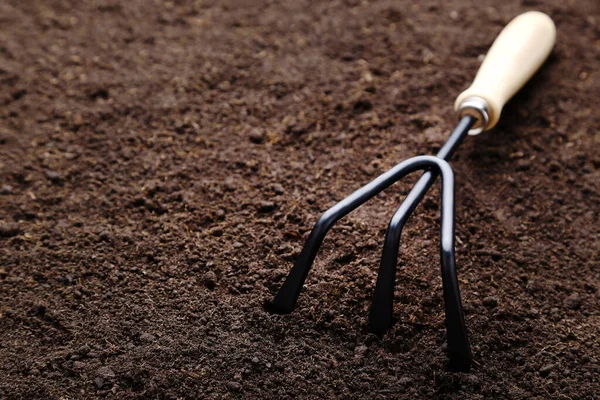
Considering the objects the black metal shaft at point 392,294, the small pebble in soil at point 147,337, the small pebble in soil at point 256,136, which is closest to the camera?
the black metal shaft at point 392,294

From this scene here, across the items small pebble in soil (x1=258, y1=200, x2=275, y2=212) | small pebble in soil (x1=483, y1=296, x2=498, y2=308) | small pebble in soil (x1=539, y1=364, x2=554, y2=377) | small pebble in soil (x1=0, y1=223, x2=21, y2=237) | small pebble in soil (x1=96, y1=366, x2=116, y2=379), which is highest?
small pebble in soil (x1=0, y1=223, x2=21, y2=237)

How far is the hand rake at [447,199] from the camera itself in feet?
3.26

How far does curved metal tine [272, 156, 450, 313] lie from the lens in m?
1.05

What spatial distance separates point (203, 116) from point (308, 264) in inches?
24.8

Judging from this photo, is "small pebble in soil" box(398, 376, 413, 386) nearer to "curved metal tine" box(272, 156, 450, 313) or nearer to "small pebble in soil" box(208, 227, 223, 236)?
"curved metal tine" box(272, 156, 450, 313)

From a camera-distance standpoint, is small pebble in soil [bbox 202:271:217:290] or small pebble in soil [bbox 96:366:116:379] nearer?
small pebble in soil [bbox 96:366:116:379]

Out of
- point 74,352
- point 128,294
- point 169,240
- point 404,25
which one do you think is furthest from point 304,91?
point 74,352

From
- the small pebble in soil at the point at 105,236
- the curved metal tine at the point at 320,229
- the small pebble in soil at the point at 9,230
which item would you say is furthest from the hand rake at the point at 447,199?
the small pebble in soil at the point at 9,230

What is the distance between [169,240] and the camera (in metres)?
1.25

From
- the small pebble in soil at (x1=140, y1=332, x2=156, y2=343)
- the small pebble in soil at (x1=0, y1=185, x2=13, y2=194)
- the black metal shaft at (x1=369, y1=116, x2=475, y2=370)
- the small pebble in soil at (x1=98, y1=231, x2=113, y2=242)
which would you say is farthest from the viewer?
the small pebble in soil at (x1=0, y1=185, x2=13, y2=194)

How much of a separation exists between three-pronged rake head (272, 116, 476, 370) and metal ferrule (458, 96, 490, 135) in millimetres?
250

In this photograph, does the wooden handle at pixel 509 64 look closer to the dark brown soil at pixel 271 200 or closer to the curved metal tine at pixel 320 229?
the dark brown soil at pixel 271 200

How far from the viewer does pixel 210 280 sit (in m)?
1.17

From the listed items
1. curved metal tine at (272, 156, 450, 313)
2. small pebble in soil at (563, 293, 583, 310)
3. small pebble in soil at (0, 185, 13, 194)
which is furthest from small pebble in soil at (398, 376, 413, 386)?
small pebble in soil at (0, 185, 13, 194)
